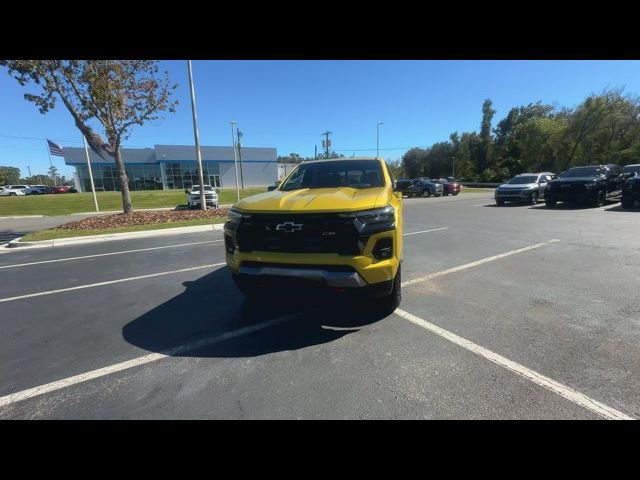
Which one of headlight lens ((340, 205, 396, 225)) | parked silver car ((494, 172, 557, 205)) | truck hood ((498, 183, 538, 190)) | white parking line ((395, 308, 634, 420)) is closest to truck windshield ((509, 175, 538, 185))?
parked silver car ((494, 172, 557, 205))

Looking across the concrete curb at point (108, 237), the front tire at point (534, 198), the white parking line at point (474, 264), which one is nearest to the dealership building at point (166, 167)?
the concrete curb at point (108, 237)

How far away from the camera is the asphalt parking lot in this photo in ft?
7.61

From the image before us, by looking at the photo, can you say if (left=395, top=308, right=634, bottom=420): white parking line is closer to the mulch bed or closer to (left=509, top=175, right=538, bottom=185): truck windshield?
the mulch bed

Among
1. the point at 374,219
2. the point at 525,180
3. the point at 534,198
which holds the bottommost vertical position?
the point at 534,198

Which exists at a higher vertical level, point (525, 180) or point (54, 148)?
point (54, 148)

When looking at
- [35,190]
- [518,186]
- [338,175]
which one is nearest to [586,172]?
[518,186]

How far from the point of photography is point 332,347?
3123mm

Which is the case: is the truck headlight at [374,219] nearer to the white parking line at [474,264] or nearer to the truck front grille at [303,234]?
the truck front grille at [303,234]

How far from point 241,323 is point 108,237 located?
914 centimetres

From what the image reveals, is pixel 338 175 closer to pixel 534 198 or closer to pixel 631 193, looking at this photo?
pixel 631 193

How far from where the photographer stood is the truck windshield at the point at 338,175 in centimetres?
447

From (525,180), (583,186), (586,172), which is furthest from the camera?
(525,180)
